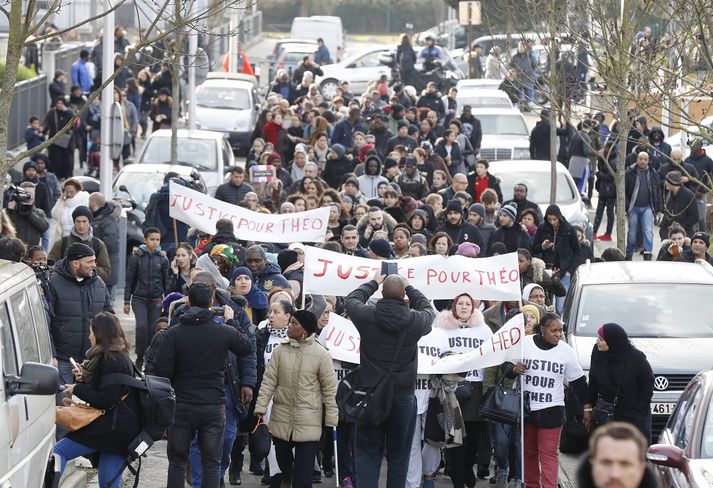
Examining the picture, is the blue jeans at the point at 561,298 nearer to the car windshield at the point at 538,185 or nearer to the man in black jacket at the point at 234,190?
the man in black jacket at the point at 234,190

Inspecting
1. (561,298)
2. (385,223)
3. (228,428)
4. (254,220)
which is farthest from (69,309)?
(561,298)

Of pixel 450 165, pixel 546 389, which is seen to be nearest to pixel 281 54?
pixel 450 165

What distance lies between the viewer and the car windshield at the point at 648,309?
13961 millimetres

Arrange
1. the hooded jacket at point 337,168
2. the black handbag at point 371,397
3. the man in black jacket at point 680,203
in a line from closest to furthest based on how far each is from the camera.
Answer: the black handbag at point 371,397 → the man in black jacket at point 680,203 → the hooded jacket at point 337,168

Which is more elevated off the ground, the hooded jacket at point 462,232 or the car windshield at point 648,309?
the hooded jacket at point 462,232

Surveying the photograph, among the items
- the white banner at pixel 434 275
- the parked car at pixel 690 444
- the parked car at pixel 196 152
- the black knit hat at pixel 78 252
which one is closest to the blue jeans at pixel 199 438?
the black knit hat at pixel 78 252

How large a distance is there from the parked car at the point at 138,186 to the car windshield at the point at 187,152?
1604mm

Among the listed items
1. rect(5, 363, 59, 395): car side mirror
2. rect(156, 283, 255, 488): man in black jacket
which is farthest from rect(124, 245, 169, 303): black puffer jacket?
rect(5, 363, 59, 395): car side mirror

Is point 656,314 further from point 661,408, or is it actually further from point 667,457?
point 667,457

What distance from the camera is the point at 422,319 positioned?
10680mm

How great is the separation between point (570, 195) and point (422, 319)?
44.7ft

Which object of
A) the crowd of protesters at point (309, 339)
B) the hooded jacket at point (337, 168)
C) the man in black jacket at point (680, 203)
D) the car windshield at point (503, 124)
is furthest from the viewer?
the car windshield at point (503, 124)

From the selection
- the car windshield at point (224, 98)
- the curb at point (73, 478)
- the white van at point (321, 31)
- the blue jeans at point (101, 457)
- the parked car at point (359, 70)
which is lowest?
the curb at point (73, 478)

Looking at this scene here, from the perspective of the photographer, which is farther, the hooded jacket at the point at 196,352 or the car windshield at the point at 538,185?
the car windshield at the point at 538,185
